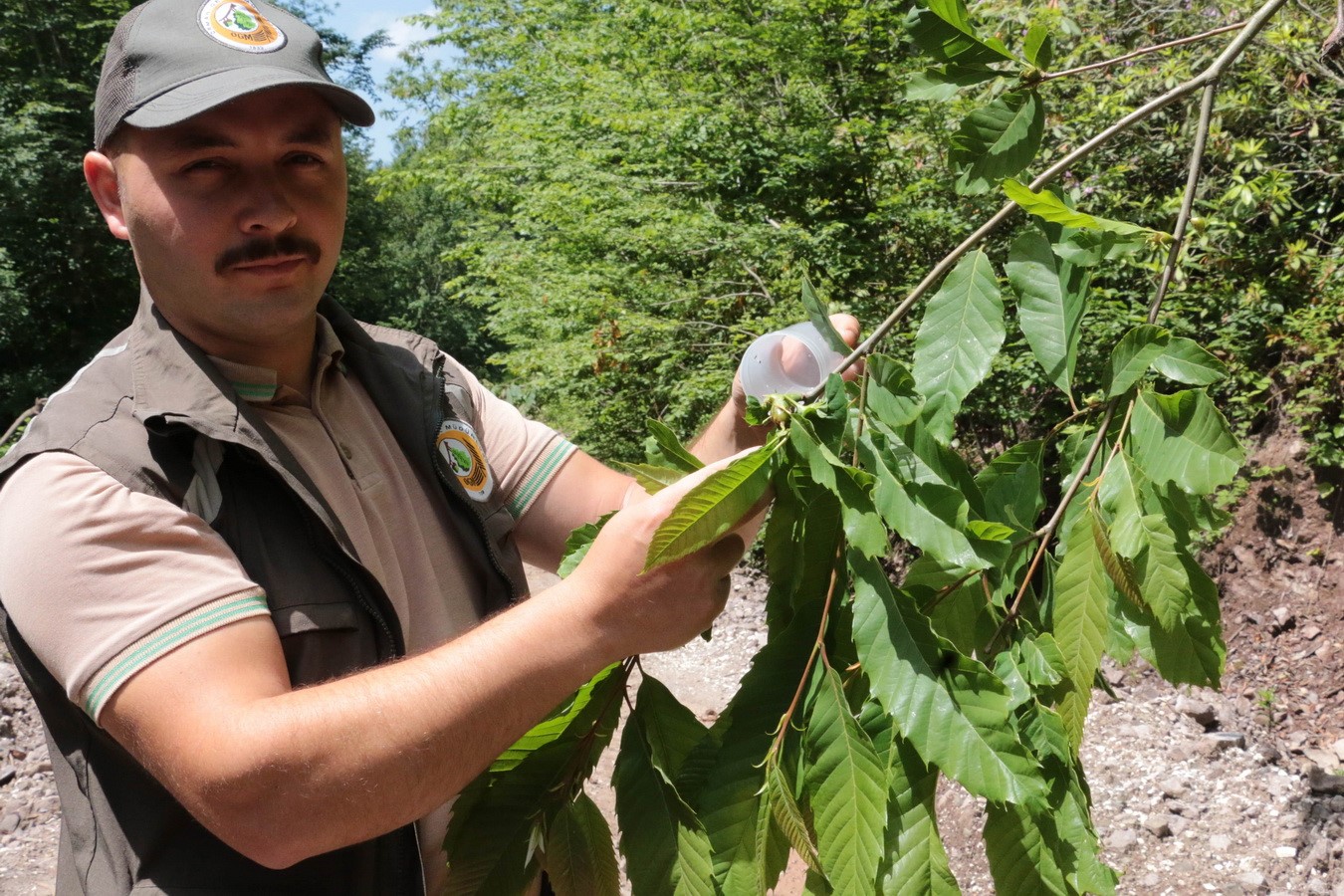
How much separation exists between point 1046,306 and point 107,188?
1.35 m

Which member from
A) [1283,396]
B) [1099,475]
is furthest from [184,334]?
[1283,396]

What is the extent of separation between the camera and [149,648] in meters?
1.19

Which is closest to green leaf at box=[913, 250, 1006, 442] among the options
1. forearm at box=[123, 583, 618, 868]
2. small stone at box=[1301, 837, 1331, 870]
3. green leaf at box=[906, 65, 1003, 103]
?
green leaf at box=[906, 65, 1003, 103]

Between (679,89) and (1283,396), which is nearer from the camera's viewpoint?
(1283,396)

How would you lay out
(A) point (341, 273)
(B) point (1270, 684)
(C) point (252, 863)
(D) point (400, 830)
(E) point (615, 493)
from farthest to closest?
1. (A) point (341, 273)
2. (B) point (1270, 684)
3. (E) point (615, 493)
4. (D) point (400, 830)
5. (C) point (252, 863)

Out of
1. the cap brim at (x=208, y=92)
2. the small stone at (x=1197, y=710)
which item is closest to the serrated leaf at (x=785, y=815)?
the cap brim at (x=208, y=92)

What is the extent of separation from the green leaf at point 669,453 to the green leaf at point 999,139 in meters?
0.48

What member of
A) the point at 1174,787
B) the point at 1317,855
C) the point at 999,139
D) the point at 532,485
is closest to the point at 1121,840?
the point at 1174,787

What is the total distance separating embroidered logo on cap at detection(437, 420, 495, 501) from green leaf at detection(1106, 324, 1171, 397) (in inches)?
37.7

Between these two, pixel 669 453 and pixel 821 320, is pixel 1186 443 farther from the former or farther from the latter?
pixel 669 453

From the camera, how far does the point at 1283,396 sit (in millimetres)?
5574

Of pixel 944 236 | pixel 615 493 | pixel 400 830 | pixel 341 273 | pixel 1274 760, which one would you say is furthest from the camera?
pixel 341 273

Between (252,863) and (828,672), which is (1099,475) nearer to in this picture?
(828,672)

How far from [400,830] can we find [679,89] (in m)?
7.36
